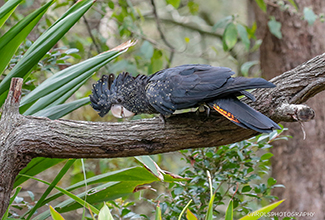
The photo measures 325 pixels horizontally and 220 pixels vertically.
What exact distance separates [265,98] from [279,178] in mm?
2156

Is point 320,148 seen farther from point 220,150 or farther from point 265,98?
point 265,98

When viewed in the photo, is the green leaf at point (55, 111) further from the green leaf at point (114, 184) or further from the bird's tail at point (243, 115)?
the bird's tail at point (243, 115)

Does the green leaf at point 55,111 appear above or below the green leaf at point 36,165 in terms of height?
above

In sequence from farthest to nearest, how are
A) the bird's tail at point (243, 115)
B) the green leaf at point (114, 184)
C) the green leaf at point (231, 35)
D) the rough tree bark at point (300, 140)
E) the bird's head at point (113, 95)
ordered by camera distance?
1. the rough tree bark at point (300, 140)
2. the green leaf at point (231, 35)
3. the bird's head at point (113, 95)
4. the green leaf at point (114, 184)
5. the bird's tail at point (243, 115)

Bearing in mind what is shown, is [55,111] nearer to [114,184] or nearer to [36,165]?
[36,165]

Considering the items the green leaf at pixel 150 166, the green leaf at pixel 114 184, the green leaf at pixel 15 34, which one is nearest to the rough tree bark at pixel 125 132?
the green leaf at pixel 150 166

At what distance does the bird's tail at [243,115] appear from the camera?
3.78 ft

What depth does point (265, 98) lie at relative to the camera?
1.36 m

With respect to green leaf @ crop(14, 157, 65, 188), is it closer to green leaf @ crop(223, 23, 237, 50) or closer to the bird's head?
the bird's head

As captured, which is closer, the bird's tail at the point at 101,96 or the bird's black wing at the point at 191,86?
the bird's black wing at the point at 191,86

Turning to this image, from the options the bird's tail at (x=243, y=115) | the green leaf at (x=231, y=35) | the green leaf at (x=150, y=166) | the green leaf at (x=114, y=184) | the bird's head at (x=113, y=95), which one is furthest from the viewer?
the green leaf at (x=231, y=35)

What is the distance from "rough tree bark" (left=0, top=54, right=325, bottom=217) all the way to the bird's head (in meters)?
0.34

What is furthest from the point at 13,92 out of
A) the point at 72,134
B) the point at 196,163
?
the point at 196,163

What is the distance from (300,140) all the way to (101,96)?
231cm
